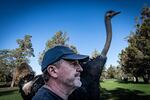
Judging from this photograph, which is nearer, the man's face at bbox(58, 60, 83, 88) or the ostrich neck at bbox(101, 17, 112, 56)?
the man's face at bbox(58, 60, 83, 88)

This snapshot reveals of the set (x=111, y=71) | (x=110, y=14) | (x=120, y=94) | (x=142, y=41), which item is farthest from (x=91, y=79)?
(x=111, y=71)

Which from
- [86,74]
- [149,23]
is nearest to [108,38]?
[86,74]

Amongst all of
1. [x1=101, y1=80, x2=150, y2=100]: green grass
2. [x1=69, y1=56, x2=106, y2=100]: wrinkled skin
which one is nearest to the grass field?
[x1=101, y1=80, x2=150, y2=100]: green grass

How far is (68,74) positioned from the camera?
3148 millimetres

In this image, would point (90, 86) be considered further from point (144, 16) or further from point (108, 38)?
point (144, 16)

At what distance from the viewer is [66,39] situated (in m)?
83.7

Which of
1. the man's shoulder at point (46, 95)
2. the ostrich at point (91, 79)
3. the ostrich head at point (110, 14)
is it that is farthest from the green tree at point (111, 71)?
the man's shoulder at point (46, 95)

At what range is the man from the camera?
310 cm

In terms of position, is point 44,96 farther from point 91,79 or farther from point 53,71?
point 91,79

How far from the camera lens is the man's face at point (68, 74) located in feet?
10.2

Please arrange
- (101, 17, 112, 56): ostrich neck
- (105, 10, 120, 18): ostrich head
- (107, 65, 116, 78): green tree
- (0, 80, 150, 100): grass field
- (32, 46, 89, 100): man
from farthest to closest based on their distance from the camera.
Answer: (107, 65, 116, 78): green tree < (0, 80, 150, 100): grass field < (105, 10, 120, 18): ostrich head < (101, 17, 112, 56): ostrich neck < (32, 46, 89, 100): man

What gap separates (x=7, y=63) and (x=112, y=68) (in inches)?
3117

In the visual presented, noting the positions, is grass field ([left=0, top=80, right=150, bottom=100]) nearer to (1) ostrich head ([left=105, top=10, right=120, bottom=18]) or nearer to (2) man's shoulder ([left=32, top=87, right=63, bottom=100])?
(1) ostrich head ([left=105, top=10, right=120, bottom=18])

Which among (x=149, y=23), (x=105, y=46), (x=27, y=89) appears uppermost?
(x=149, y=23)
